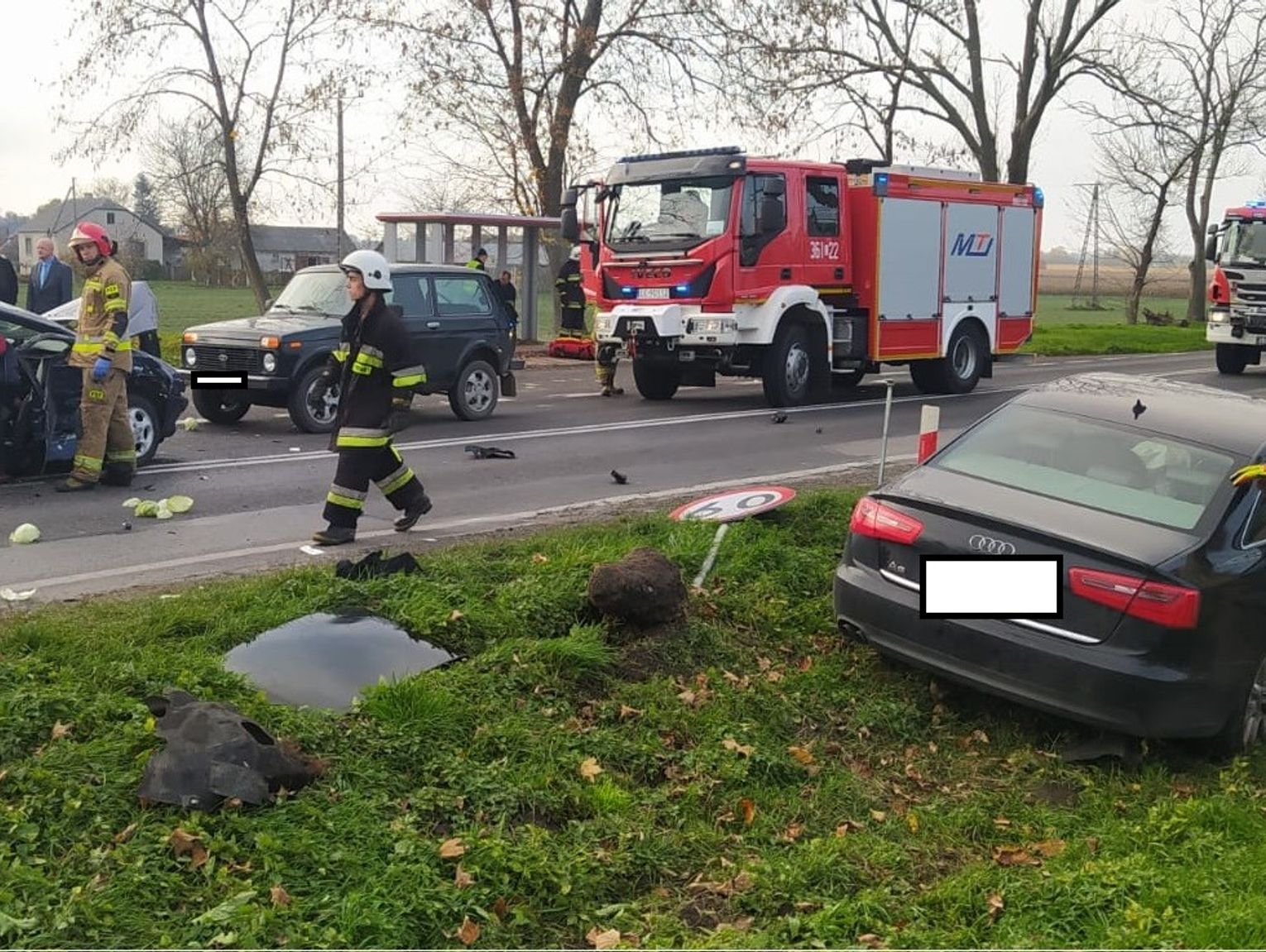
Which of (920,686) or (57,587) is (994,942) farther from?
(57,587)

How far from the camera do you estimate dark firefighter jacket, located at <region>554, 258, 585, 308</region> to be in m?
23.3

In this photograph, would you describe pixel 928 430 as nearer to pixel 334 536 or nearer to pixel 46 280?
pixel 334 536

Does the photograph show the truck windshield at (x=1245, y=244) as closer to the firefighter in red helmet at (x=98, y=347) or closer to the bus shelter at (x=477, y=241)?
the bus shelter at (x=477, y=241)

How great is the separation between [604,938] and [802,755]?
1610 millimetres

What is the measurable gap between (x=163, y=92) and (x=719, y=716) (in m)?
20.4

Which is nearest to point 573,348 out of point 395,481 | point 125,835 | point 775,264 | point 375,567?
point 775,264

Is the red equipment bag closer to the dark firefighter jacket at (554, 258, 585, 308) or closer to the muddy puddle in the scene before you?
the dark firefighter jacket at (554, 258, 585, 308)

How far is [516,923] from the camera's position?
3.70 m

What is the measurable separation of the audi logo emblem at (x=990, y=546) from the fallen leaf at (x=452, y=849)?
241 cm

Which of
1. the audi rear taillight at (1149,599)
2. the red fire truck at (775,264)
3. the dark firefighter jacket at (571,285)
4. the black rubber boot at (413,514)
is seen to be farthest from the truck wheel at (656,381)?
the audi rear taillight at (1149,599)

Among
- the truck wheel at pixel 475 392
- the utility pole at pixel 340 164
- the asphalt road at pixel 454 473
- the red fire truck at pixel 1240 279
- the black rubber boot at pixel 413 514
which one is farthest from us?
the utility pole at pixel 340 164

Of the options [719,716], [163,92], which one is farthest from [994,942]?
[163,92]

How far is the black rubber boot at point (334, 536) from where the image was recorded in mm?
7863

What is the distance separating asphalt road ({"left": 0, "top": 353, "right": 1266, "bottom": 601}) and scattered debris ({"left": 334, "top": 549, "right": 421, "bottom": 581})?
4.18ft
